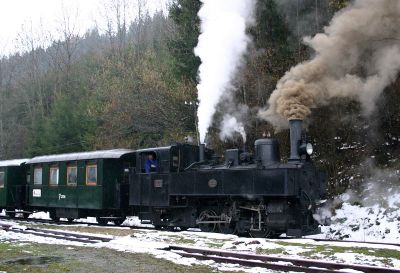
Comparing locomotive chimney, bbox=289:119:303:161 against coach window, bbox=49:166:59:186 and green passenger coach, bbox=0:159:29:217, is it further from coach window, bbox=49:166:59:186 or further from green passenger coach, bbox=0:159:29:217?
green passenger coach, bbox=0:159:29:217

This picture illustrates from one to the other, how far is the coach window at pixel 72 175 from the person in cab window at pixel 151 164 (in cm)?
328

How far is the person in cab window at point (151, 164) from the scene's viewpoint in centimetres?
1365

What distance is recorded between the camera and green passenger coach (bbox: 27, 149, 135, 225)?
1481cm

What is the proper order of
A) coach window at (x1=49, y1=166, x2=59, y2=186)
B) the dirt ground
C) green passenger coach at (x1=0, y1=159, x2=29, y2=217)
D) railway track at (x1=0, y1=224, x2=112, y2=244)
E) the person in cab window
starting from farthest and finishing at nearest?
green passenger coach at (x1=0, y1=159, x2=29, y2=217), coach window at (x1=49, y1=166, x2=59, y2=186), the person in cab window, railway track at (x1=0, y1=224, x2=112, y2=244), the dirt ground

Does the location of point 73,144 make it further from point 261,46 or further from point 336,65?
point 336,65

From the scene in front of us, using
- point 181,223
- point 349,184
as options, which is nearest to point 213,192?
point 181,223

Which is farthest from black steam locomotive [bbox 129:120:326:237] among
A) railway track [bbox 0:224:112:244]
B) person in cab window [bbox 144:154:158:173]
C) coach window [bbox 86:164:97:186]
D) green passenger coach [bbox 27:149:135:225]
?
railway track [bbox 0:224:112:244]

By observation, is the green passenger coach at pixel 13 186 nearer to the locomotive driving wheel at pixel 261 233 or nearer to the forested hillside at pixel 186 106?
the forested hillside at pixel 186 106

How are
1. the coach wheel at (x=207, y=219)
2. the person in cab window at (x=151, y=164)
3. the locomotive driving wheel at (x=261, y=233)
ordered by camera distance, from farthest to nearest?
1. the person in cab window at (x=151, y=164)
2. the coach wheel at (x=207, y=219)
3. the locomotive driving wheel at (x=261, y=233)

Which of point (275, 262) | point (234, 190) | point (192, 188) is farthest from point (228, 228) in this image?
point (275, 262)

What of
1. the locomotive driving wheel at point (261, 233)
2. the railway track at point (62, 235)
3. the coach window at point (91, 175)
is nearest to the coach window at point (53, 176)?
the coach window at point (91, 175)

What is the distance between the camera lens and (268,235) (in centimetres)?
1134

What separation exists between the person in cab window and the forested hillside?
4963 mm

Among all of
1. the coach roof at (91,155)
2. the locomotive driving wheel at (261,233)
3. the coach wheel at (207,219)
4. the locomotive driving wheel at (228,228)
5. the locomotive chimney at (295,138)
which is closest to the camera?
the locomotive chimney at (295,138)
